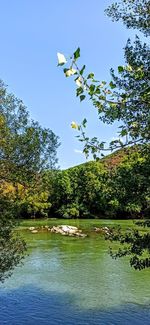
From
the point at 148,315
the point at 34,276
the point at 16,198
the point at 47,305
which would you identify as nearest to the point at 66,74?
the point at 16,198

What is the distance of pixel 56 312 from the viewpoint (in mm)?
21641

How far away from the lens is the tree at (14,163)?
60.7ft

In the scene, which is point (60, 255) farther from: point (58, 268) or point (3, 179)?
point (3, 179)

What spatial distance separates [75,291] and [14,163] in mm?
11109

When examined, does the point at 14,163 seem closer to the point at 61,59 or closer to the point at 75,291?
the point at 75,291

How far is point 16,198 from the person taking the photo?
64.4 ft

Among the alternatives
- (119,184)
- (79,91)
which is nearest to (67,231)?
(119,184)

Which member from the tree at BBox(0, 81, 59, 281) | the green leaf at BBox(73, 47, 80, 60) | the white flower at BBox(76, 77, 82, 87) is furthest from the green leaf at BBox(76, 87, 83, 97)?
the tree at BBox(0, 81, 59, 281)

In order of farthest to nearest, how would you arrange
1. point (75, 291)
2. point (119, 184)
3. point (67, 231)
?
1. point (67, 231)
2. point (75, 291)
3. point (119, 184)

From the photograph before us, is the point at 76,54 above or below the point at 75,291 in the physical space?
above

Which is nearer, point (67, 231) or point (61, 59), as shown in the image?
point (61, 59)

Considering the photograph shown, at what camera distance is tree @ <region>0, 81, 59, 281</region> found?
60.7 ft

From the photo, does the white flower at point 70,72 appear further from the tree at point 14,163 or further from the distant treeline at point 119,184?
the tree at point 14,163

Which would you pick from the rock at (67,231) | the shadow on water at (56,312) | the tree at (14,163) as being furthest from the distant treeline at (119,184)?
the rock at (67,231)
